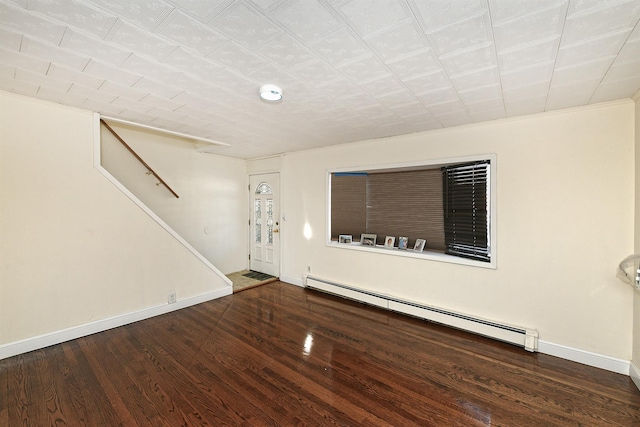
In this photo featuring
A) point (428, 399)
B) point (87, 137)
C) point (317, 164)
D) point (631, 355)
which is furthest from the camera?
point (317, 164)

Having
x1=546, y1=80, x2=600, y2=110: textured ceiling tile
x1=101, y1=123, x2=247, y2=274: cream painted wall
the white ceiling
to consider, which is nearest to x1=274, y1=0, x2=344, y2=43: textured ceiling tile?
the white ceiling

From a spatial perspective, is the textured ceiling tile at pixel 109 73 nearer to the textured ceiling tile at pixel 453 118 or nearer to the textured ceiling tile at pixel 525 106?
A: the textured ceiling tile at pixel 453 118

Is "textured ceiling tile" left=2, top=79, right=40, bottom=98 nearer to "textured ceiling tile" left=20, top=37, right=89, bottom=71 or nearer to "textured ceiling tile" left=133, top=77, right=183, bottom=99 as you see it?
"textured ceiling tile" left=20, top=37, right=89, bottom=71

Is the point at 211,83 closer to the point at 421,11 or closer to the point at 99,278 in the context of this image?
the point at 421,11

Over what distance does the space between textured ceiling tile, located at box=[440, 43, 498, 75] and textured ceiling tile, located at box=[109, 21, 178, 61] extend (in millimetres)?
1813

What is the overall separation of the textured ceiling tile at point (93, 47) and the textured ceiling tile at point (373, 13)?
1.46m

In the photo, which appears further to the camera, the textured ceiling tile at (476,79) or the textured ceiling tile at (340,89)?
the textured ceiling tile at (340,89)

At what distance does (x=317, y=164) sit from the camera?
14.6ft

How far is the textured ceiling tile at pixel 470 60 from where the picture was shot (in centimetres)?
163

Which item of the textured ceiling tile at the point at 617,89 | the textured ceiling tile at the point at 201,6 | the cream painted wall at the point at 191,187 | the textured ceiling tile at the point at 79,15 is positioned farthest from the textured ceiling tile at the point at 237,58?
the cream painted wall at the point at 191,187

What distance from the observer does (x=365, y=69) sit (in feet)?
6.13

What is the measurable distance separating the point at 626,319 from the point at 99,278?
538 cm

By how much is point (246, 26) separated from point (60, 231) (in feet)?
9.60

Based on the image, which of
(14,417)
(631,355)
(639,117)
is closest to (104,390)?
(14,417)
